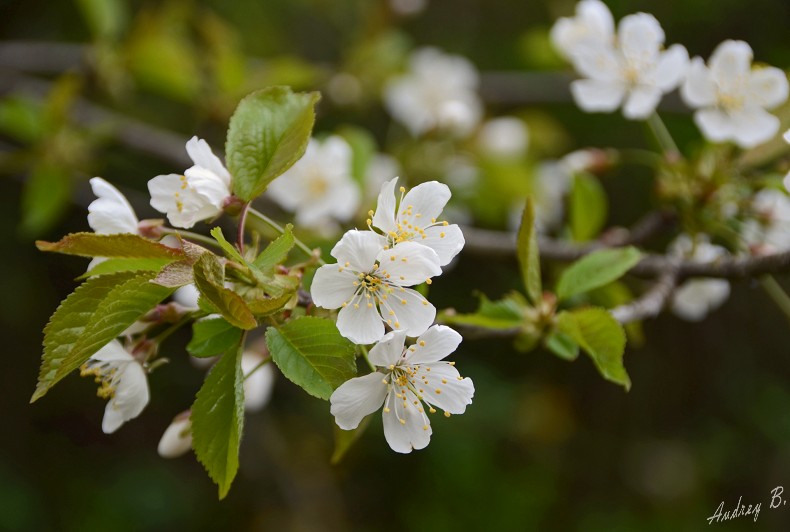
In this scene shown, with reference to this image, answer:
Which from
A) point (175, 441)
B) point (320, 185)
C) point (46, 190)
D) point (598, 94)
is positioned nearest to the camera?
point (175, 441)

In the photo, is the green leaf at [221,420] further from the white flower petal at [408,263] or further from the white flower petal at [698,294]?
the white flower petal at [698,294]

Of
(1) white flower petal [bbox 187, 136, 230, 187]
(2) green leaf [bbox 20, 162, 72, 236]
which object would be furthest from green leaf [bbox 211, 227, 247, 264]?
(2) green leaf [bbox 20, 162, 72, 236]

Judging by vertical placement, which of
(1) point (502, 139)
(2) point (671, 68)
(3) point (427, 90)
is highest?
(2) point (671, 68)

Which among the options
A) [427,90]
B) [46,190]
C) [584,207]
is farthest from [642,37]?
[46,190]

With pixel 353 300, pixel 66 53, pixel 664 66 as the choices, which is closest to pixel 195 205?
pixel 353 300

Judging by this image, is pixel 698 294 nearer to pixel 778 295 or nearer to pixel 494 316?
pixel 778 295

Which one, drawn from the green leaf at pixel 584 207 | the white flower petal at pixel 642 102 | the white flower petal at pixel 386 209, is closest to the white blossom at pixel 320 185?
the green leaf at pixel 584 207

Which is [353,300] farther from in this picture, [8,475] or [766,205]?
[8,475]
